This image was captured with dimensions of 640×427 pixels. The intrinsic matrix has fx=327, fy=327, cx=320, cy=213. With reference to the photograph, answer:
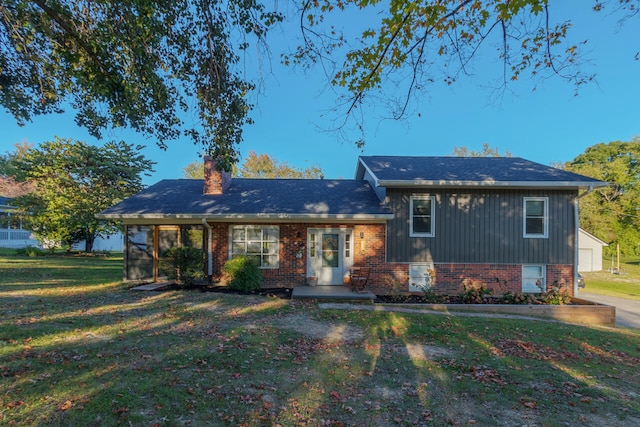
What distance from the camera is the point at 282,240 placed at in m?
10.9

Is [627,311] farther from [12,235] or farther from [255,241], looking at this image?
[12,235]

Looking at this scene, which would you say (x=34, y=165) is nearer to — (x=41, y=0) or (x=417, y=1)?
(x=41, y=0)

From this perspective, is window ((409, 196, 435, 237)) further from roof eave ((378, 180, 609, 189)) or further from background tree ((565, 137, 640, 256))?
background tree ((565, 137, 640, 256))

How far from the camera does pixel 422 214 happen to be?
10.9 metres

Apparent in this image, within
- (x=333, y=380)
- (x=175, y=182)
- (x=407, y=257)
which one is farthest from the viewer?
(x=175, y=182)

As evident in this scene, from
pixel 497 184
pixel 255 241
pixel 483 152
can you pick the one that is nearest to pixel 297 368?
pixel 255 241

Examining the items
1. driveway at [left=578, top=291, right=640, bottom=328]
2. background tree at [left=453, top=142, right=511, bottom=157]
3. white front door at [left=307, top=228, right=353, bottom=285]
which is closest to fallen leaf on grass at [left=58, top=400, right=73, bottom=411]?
white front door at [left=307, top=228, right=353, bottom=285]

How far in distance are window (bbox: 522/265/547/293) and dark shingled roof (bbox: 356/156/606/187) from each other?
2797 mm

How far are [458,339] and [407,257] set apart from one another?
4736 millimetres

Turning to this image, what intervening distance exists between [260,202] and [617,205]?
1345 inches

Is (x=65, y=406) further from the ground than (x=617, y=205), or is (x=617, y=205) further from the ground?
(x=617, y=205)

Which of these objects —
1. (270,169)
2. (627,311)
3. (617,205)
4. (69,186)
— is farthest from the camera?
(270,169)

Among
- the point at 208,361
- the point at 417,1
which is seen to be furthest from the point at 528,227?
the point at 208,361

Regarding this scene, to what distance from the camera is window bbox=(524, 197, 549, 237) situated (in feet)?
35.3
